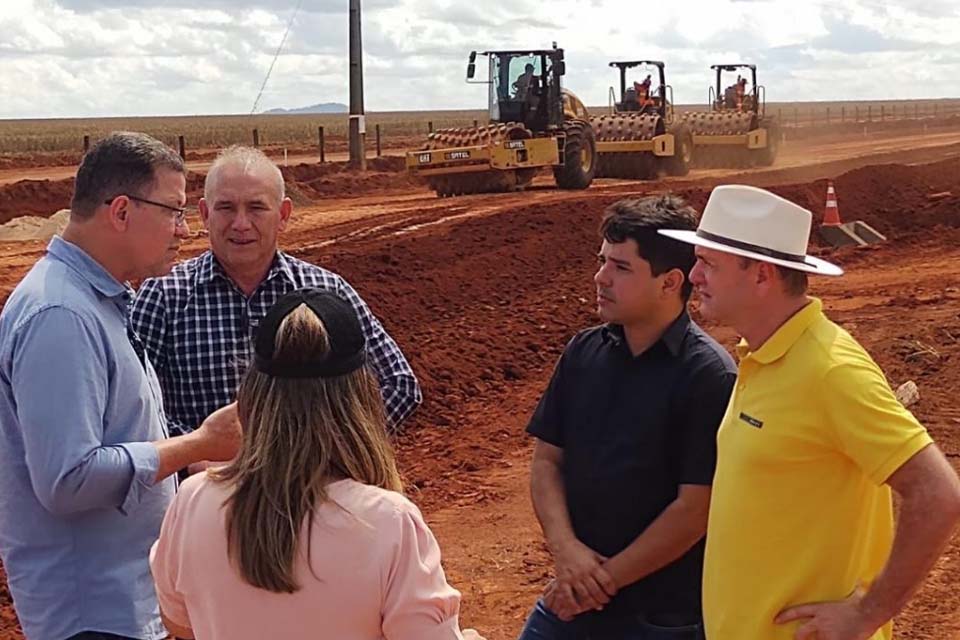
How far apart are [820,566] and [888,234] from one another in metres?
16.5

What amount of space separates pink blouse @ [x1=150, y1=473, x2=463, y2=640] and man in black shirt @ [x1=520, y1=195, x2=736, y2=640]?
1.19 metres

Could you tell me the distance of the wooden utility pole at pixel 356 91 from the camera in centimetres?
2995

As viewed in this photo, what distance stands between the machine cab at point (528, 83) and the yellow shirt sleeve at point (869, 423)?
2324 centimetres

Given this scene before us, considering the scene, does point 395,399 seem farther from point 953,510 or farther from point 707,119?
point 707,119

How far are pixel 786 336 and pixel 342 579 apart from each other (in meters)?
1.28

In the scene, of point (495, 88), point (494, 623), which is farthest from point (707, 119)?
point (494, 623)

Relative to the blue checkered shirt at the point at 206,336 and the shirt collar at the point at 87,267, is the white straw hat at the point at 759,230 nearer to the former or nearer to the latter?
the blue checkered shirt at the point at 206,336

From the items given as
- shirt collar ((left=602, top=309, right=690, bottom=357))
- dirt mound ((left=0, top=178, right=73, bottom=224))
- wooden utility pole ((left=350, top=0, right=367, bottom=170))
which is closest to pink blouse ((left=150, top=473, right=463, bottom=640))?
shirt collar ((left=602, top=309, right=690, bottom=357))

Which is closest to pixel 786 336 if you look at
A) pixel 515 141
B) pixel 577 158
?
pixel 515 141

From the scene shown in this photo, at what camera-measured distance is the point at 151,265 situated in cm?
325

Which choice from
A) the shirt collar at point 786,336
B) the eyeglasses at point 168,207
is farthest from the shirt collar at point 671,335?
the eyeglasses at point 168,207

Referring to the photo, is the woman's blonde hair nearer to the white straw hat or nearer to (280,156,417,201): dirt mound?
the white straw hat

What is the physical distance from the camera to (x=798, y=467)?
284 centimetres

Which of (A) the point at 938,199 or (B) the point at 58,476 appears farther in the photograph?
(A) the point at 938,199
